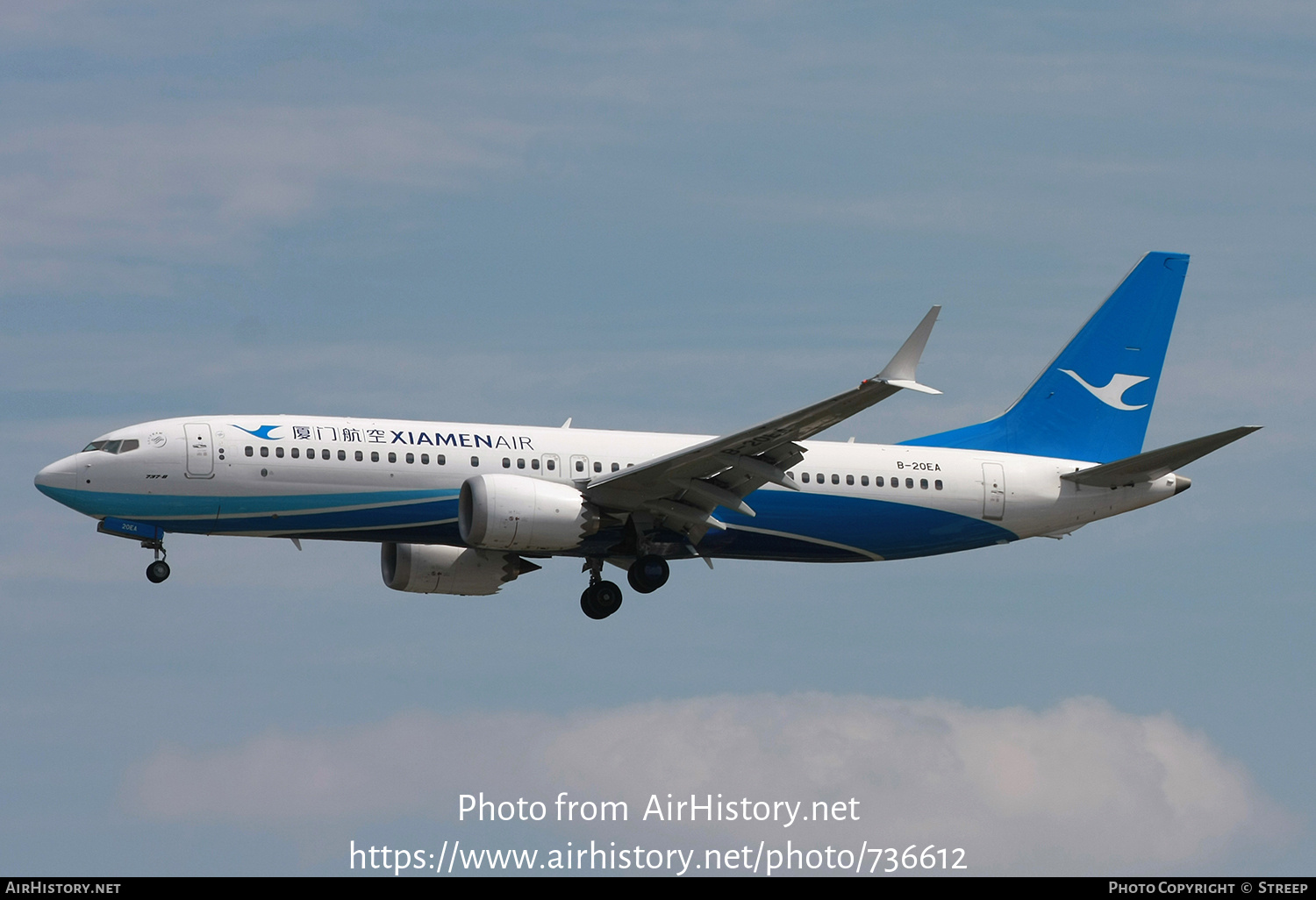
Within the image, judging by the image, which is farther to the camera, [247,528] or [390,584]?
[390,584]

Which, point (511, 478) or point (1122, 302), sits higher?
point (1122, 302)

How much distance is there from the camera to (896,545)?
46344mm

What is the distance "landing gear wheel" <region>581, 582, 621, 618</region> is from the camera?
150ft

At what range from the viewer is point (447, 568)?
156 ft

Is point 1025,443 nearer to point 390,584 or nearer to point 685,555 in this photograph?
point 685,555

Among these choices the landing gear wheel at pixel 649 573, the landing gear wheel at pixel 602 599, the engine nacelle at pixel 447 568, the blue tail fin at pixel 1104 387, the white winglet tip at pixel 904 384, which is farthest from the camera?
the blue tail fin at pixel 1104 387

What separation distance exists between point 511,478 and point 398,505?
2.72m

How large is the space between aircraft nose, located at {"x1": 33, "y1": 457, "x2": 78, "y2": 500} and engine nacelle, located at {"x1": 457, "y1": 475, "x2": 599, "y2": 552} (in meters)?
8.69

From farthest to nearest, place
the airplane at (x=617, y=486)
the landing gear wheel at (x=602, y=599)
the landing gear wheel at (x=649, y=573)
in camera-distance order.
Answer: the landing gear wheel at (x=602, y=599) < the landing gear wheel at (x=649, y=573) < the airplane at (x=617, y=486)

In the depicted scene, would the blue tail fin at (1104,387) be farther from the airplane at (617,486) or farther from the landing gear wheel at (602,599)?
the landing gear wheel at (602,599)

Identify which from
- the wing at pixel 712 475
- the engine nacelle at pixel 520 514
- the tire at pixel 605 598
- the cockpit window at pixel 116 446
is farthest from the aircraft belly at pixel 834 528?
the cockpit window at pixel 116 446

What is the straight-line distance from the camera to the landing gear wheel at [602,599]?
4569 cm

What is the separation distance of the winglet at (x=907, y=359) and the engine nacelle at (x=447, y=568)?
14.4 metres

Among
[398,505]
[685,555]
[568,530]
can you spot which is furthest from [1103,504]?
[398,505]
